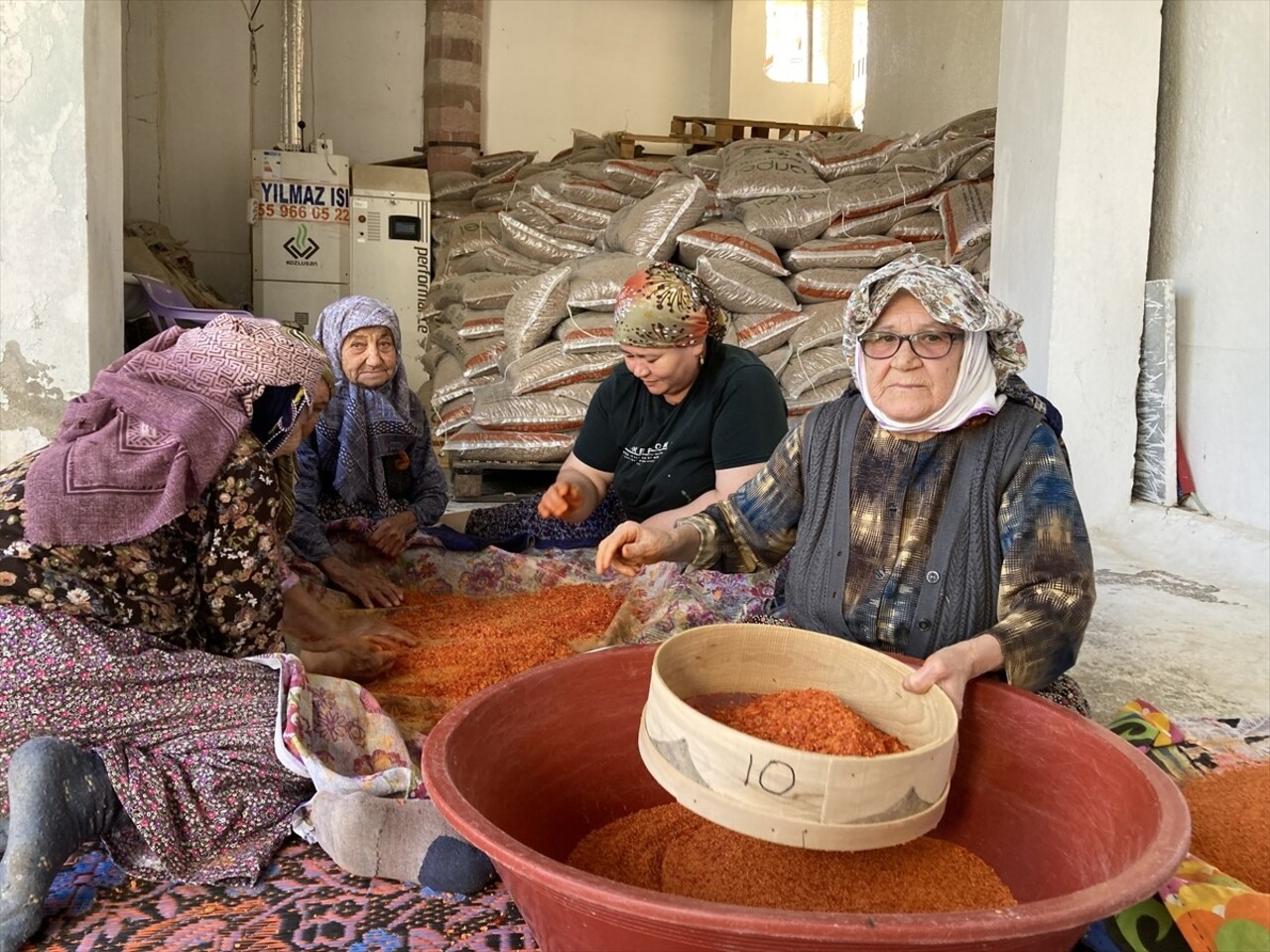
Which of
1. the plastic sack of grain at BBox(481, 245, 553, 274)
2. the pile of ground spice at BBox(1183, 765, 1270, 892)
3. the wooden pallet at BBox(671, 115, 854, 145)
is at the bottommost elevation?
the pile of ground spice at BBox(1183, 765, 1270, 892)

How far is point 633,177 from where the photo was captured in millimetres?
5816

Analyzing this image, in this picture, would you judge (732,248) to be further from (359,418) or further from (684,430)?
(359,418)

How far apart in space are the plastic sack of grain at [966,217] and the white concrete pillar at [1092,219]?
0.67 m

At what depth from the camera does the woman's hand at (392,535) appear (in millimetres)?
3023

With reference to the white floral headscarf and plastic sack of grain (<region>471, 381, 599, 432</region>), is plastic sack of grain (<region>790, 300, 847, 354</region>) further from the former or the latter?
the white floral headscarf

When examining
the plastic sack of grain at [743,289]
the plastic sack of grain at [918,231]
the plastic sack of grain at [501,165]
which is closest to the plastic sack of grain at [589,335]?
the plastic sack of grain at [743,289]

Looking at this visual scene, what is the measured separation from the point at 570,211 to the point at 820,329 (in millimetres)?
1806

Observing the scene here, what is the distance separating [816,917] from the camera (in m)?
0.90

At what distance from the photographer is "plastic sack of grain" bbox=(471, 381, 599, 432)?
177 inches

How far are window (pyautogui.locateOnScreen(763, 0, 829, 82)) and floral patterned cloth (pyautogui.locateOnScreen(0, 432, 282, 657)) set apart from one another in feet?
33.5

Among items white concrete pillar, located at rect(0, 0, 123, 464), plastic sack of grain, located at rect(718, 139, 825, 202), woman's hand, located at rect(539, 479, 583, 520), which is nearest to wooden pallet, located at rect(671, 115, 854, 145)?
plastic sack of grain, located at rect(718, 139, 825, 202)

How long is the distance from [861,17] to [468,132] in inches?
189

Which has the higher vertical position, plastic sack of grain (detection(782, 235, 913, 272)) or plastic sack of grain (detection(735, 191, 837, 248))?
plastic sack of grain (detection(735, 191, 837, 248))

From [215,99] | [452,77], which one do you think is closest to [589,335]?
[452,77]
